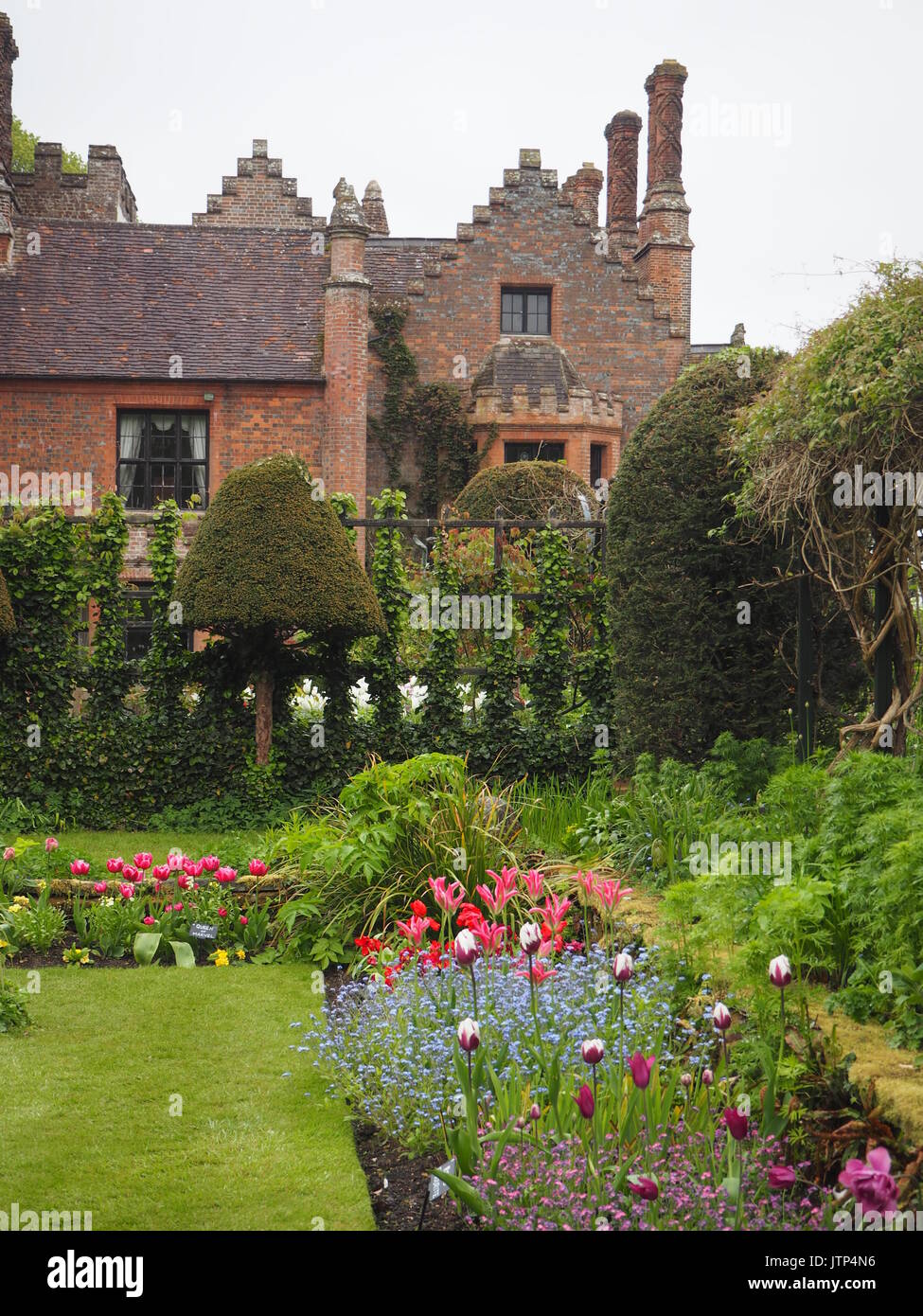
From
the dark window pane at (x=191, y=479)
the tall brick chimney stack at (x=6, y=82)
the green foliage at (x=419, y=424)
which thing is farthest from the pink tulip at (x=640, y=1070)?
the tall brick chimney stack at (x=6, y=82)

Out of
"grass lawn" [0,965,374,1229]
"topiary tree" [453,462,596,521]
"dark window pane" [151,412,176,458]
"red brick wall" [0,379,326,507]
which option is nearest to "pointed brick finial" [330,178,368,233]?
"red brick wall" [0,379,326,507]

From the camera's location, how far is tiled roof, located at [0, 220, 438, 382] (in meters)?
22.8

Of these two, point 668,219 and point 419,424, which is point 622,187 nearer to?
point 668,219

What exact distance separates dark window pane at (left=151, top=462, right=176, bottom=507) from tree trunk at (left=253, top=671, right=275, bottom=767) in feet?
40.6

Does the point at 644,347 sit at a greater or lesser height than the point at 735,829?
greater

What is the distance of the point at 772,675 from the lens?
8672 millimetres

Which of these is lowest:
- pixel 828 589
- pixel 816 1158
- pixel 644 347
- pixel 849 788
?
pixel 816 1158

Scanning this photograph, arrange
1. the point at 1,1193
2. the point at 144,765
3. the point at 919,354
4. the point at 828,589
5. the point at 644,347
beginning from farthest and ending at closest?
the point at 644,347, the point at 144,765, the point at 828,589, the point at 919,354, the point at 1,1193

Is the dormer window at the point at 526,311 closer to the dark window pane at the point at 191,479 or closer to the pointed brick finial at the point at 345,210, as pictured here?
the pointed brick finial at the point at 345,210

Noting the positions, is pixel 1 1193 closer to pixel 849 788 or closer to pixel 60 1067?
pixel 60 1067

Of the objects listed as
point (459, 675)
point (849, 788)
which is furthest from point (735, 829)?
point (459, 675)

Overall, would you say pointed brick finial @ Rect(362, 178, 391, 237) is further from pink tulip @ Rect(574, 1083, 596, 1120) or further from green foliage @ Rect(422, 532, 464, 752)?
pink tulip @ Rect(574, 1083, 596, 1120)

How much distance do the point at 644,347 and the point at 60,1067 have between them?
2289 cm

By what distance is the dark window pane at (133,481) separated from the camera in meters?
23.0
